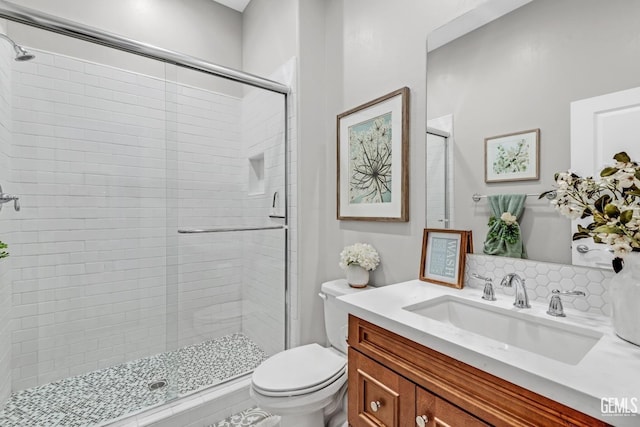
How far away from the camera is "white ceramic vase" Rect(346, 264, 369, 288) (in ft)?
5.47

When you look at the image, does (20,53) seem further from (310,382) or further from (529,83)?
(529,83)

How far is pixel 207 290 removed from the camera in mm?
2061

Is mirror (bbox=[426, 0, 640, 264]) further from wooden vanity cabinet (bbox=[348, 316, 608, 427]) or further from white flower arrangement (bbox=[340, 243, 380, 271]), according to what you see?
wooden vanity cabinet (bbox=[348, 316, 608, 427])

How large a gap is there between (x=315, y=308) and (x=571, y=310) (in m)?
1.37

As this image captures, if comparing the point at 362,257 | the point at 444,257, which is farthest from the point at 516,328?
the point at 362,257

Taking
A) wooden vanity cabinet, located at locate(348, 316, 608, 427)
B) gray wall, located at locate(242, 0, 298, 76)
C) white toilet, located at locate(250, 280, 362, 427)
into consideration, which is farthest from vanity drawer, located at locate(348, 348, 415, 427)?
gray wall, located at locate(242, 0, 298, 76)

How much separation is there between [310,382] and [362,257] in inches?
25.8

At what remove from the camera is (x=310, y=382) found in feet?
4.46

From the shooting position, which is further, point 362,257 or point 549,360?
point 362,257

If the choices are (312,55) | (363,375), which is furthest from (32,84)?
(363,375)

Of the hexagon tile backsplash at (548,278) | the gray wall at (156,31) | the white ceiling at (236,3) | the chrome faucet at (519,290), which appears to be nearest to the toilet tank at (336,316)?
the hexagon tile backsplash at (548,278)

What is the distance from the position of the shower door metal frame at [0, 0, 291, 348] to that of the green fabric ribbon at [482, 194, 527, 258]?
1235mm

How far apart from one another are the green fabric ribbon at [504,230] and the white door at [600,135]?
167 millimetres

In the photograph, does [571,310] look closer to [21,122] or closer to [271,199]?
[271,199]
